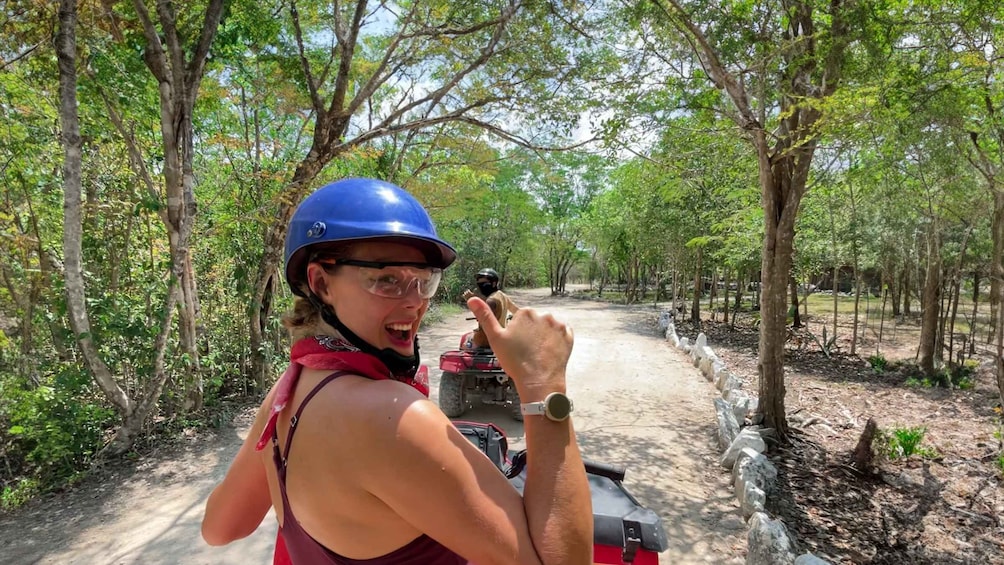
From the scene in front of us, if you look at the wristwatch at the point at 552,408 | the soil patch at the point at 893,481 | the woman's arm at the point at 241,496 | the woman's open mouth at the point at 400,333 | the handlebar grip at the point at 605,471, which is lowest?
the soil patch at the point at 893,481

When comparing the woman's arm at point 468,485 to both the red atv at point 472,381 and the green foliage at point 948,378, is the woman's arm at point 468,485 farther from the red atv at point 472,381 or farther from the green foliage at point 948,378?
the green foliage at point 948,378

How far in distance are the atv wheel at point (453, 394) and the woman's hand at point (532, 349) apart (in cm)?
474

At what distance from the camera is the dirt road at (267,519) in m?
3.38

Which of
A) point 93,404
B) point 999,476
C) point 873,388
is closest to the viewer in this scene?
point 93,404

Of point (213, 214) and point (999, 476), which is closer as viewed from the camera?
point (999, 476)

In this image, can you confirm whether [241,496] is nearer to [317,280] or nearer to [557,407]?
[317,280]

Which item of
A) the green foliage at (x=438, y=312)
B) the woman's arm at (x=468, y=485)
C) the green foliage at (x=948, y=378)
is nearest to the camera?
the woman's arm at (x=468, y=485)

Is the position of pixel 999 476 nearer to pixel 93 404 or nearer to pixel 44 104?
pixel 93 404

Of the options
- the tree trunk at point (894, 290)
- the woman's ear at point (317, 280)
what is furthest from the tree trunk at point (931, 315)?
the woman's ear at point (317, 280)

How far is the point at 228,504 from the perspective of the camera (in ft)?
4.37

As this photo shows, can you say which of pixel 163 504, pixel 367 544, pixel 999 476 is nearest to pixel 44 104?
pixel 163 504

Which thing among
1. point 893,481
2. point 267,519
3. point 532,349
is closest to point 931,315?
point 893,481

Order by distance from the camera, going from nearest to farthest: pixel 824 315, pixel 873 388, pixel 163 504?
pixel 163 504
pixel 873 388
pixel 824 315

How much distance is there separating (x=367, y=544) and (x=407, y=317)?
460mm
